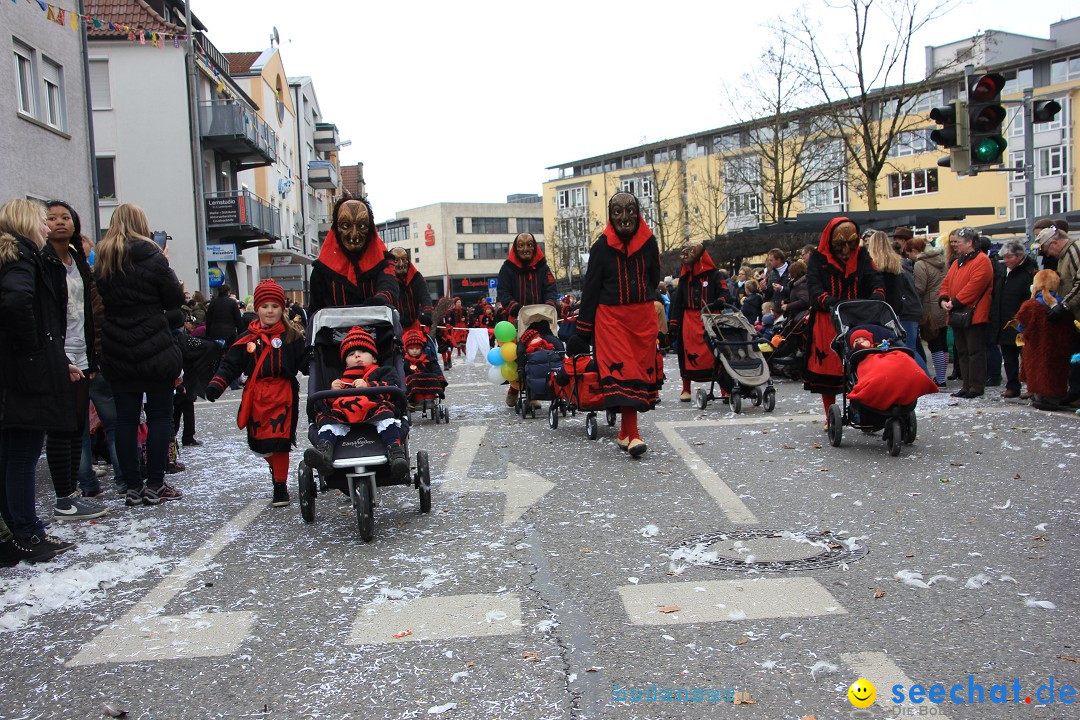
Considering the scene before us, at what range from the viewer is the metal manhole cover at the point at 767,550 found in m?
4.97

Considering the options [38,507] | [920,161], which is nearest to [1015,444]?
[38,507]

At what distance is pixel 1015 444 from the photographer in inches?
320

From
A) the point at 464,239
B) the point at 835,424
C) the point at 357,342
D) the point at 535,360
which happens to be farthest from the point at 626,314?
the point at 464,239

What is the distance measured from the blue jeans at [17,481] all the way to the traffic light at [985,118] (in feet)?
33.0

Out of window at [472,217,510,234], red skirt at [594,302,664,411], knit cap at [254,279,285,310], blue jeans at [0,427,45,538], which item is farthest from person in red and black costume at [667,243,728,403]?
window at [472,217,510,234]

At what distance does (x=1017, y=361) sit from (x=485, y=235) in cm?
10181

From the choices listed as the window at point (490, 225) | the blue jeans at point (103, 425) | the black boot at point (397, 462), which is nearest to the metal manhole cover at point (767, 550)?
the black boot at point (397, 462)

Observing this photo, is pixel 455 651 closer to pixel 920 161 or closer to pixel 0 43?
pixel 0 43

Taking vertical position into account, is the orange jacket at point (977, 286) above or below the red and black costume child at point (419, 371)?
above

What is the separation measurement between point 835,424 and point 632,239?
2420 millimetres

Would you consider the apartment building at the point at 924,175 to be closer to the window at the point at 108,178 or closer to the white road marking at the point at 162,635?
the window at the point at 108,178

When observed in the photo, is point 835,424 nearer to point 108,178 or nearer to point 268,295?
point 268,295

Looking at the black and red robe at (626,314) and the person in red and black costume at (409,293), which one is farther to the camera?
the person in red and black costume at (409,293)

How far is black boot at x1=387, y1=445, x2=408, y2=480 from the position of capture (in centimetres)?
579
